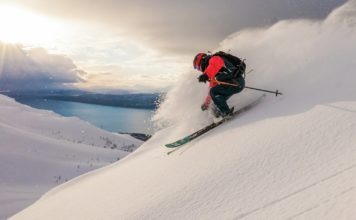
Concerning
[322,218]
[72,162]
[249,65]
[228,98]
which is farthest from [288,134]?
[72,162]

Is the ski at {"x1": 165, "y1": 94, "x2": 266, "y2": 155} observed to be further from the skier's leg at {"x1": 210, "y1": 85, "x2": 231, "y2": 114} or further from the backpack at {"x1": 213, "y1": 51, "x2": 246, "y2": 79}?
the backpack at {"x1": 213, "y1": 51, "x2": 246, "y2": 79}

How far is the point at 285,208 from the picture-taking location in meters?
4.04

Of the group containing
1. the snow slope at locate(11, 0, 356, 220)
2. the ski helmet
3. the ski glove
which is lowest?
the snow slope at locate(11, 0, 356, 220)

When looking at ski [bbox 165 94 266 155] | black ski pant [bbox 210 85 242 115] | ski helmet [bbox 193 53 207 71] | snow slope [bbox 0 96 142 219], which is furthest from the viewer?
snow slope [bbox 0 96 142 219]

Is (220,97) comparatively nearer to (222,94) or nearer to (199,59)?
(222,94)

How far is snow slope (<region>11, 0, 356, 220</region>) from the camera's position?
4.32 meters

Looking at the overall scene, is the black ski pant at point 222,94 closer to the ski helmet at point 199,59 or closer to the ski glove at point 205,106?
the ski glove at point 205,106

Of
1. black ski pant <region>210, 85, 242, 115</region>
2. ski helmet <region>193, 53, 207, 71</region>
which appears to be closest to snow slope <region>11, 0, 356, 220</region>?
black ski pant <region>210, 85, 242, 115</region>

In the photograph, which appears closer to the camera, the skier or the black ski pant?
the skier

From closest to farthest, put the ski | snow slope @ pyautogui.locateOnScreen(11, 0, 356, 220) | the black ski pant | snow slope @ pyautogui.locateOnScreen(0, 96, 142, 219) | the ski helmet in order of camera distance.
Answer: snow slope @ pyautogui.locateOnScreen(11, 0, 356, 220) → the ski → the black ski pant → the ski helmet → snow slope @ pyautogui.locateOnScreen(0, 96, 142, 219)

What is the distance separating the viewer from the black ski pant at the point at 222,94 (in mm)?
7703

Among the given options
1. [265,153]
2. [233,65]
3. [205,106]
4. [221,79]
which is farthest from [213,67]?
[265,153]

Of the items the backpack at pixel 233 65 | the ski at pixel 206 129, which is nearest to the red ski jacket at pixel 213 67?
the backpack at pixel 233 65

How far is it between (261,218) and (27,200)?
35.8 feet
